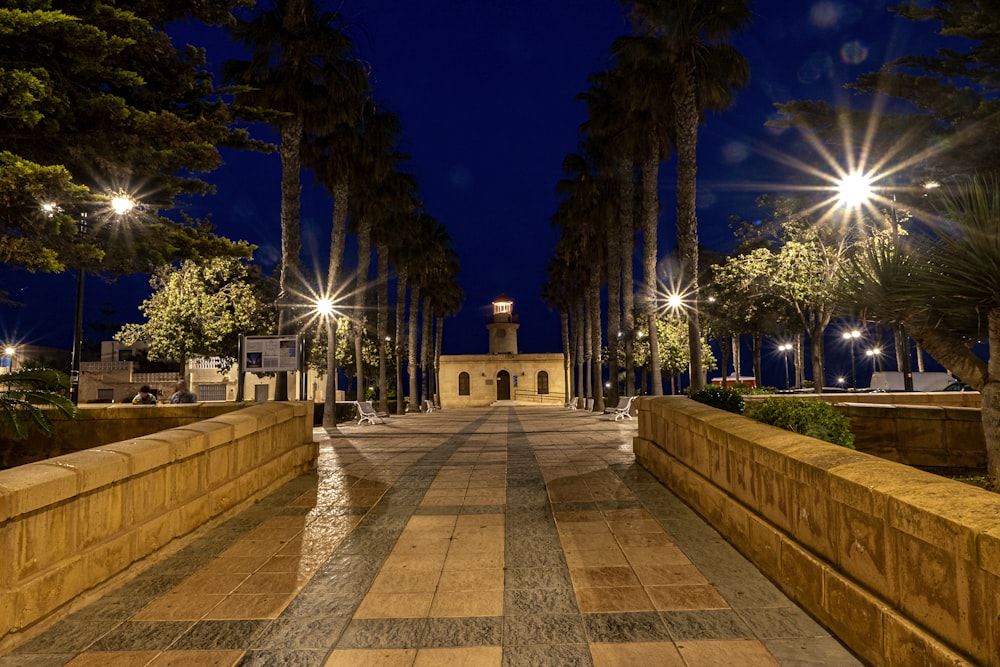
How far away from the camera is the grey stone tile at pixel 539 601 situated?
3.77 meters

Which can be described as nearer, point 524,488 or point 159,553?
point 159,553

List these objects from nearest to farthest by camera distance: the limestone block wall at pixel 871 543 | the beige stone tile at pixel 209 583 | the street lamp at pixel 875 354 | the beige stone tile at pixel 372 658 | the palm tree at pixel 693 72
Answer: the limestone block wall at pixel 871 543 → the beige stone tile at pixel 372 658 → the beige stone tile at pixel 209 583 → the palm tree at pixel 693 72 → the street lamp at pixel 875 354

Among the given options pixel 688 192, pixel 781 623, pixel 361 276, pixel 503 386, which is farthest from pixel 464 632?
pixel 503 386

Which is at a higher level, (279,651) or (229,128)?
(229,128)

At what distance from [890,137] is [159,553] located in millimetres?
21622

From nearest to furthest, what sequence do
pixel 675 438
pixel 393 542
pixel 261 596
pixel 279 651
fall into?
pixel 279 651
pixel 261 596
pixel 393 542
pixel 675 438

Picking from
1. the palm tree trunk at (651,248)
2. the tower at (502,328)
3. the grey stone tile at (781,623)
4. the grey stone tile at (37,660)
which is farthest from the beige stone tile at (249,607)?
the tower at (502,328)

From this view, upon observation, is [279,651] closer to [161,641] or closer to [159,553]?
[161,641]

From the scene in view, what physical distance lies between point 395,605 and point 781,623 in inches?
101

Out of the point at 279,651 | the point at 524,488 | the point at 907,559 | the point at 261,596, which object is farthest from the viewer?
the point at 524,488

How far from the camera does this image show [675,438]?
289 inches

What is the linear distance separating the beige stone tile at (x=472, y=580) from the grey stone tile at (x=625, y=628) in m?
0.86

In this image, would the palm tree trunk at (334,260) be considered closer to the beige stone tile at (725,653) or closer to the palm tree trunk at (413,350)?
the palm tree trunk at (413,350)

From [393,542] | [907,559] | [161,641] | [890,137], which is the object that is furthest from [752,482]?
[890,137]
